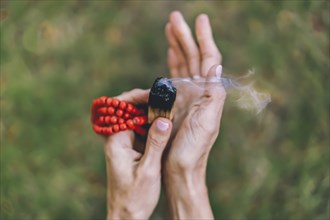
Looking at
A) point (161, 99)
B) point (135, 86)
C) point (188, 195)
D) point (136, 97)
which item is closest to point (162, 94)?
point (161, 99)

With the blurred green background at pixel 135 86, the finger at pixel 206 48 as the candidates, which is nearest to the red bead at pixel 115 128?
the finger at pixel 206 48

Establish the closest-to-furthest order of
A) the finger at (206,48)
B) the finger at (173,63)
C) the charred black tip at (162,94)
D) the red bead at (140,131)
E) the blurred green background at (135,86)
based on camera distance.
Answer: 1. the charred black tip at (162,94)
2. the red bead at (140,131)
3. the finger at (206,48)
4. the finger at (173,63)
5. the blurred green background at (135,86)

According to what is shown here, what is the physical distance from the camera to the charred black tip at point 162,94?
1.11 m

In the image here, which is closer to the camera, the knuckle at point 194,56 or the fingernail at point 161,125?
the fingernail at point 161,125

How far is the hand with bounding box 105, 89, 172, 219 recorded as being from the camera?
1173 millimetres

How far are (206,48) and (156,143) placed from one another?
1.07 ft

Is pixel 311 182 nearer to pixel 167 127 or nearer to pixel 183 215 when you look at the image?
pixel 183 215

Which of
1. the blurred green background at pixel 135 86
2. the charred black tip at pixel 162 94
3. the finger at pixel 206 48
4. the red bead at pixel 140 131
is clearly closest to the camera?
the charred black tip at pixel 162 94

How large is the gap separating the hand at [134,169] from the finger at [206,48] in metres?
0.22

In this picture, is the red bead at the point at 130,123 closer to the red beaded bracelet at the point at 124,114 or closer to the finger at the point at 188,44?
the red beaded bracelet at the point at 124,114

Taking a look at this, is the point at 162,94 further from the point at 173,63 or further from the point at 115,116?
the point at 173,63

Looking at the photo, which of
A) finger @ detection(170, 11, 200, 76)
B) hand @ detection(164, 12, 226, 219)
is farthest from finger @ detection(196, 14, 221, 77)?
hand @ detection(164, 12, 226, 219)

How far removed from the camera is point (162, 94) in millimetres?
1121

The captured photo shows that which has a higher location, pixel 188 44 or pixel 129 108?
pixel 188 44
